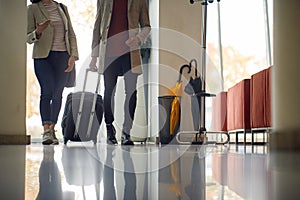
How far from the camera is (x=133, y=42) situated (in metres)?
3.32

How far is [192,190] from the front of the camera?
20.1 inches

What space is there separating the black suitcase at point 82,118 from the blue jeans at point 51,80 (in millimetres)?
487

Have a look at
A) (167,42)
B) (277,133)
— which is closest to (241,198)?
(277,133)

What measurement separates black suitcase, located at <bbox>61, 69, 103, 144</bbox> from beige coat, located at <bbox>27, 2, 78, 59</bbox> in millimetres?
499

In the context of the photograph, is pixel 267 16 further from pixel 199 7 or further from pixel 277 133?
pixel 277 133

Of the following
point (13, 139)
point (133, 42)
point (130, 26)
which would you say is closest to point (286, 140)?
point (133, 42)

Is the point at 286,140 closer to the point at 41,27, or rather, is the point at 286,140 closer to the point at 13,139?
the point at 13,139

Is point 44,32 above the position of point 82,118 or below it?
above

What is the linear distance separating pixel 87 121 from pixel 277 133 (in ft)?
10.4

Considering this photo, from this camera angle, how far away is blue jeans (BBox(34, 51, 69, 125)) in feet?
11.7

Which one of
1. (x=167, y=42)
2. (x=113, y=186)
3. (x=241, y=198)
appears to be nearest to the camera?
(x=241, y=198)

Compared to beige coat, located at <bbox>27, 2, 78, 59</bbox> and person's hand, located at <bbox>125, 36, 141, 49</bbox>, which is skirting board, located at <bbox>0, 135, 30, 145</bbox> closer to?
beige coat, located at <bbox>27, 2, 78, 59</bbox>

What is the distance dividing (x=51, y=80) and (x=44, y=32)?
1.43 feet

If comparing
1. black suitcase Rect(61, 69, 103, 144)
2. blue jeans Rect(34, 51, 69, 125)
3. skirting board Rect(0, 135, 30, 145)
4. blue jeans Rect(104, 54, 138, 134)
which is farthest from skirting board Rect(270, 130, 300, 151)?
black suitcase Rect(61, 69, 103, 144)
